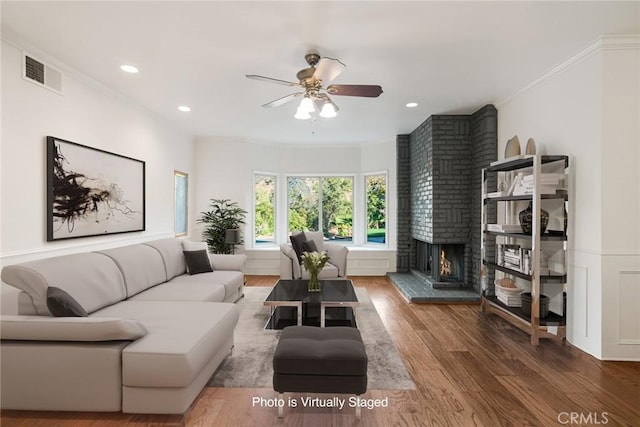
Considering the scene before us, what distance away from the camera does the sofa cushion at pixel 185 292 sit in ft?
10.7

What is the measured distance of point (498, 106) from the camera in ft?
14.8

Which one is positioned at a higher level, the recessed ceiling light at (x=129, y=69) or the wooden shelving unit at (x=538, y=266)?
the recessed ceiling light at (x=129, y=69)

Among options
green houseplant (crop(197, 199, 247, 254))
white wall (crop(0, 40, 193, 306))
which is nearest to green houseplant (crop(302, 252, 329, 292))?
white wall (crop(0, 40, 193, 306))

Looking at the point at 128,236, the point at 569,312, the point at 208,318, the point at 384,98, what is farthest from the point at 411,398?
Answer: the point at 128,236

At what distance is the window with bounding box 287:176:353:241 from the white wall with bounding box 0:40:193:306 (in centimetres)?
327

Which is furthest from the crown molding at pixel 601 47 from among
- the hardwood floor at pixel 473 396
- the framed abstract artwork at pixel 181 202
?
the framed abstract artwork at pixel 181 202

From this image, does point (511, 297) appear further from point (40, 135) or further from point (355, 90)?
point (40, 135)

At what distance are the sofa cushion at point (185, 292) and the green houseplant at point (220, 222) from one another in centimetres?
204

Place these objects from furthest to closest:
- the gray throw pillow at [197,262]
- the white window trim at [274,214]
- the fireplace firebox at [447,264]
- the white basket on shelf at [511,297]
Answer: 1. the white window trim at [274,214]
2. the fireplace firebox at [447,264]
3. the gray throw pillow at [197,262]
4. the white basket on shelf at [511,297]

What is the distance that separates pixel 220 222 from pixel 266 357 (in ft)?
11.9

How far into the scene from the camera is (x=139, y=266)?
3.50m

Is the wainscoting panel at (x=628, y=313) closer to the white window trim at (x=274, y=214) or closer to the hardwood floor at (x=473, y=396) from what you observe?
the hardwood floor at (x=473, y=396)

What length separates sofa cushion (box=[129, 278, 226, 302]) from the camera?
325 centimetres

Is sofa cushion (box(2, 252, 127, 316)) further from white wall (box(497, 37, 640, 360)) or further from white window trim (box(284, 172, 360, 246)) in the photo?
white wall (box(497, 37, 640, 360))
